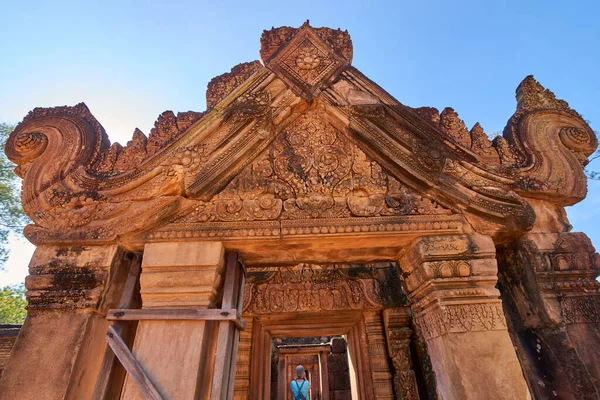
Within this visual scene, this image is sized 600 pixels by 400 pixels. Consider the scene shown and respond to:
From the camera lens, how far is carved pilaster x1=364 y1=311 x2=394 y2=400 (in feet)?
16.3

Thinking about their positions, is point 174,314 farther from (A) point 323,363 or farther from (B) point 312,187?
(A) point 323,363

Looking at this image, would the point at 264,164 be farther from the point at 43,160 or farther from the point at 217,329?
the point at 43,160

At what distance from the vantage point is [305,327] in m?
5.99

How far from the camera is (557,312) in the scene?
281 centimetres

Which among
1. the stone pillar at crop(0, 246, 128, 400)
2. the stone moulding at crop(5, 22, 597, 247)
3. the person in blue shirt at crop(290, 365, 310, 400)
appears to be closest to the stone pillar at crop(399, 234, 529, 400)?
the stone moulding at crop(5, 22, 597, 247)

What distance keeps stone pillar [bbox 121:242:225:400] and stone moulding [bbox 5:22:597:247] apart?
0.67 feet

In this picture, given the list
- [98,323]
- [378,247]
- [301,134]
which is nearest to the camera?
[98,323]

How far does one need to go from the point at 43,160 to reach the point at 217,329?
251 cm

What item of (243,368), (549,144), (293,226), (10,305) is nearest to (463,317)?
(293,226)

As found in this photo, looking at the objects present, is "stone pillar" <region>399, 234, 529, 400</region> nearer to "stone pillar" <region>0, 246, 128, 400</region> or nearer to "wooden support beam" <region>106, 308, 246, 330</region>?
"wooden support beam" <region>106, 308, 246, 330</region>

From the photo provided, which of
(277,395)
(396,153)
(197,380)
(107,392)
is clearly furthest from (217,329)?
(277,395)

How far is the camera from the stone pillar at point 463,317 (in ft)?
8.30

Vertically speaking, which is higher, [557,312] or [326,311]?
[326,311]

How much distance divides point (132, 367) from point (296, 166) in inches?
90.4
